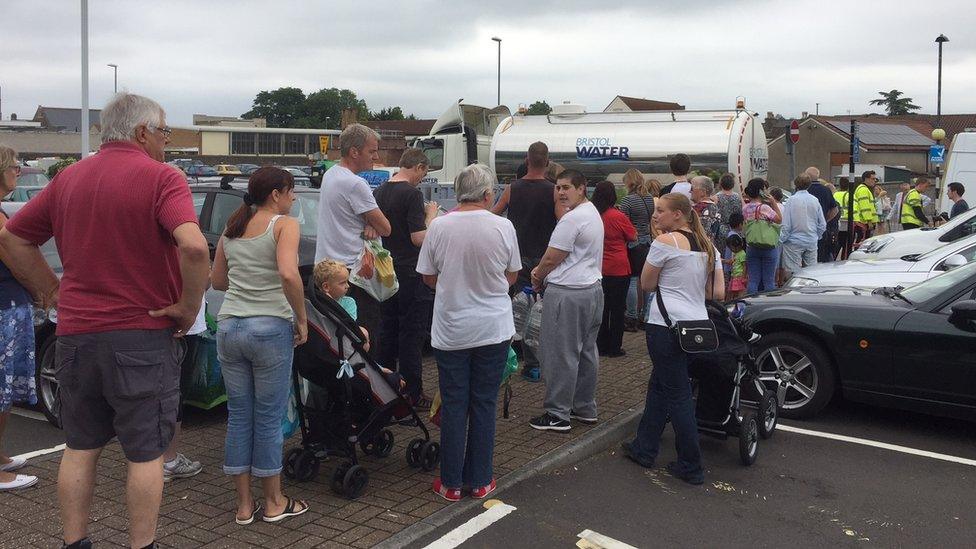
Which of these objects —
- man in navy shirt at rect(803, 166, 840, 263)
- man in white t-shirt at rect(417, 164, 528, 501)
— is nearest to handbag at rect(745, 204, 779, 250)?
man in navy shirt at rect(803, 166, 840, 263)

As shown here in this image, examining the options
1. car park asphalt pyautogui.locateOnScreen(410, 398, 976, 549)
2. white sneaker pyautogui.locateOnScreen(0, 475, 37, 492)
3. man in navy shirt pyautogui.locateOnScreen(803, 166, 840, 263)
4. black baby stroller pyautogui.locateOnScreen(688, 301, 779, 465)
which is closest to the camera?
car park asphalt pyautogui.locateOnScreen(410, 398, 976, 549)

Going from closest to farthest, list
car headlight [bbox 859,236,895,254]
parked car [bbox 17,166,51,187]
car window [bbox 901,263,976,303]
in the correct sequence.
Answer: car window [bbox 901,263,976,303] → car headlight [bbox 859,236,895,254] → parked car [bbox 17,166,51,187]

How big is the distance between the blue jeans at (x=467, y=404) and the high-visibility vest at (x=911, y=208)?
49.0 ft

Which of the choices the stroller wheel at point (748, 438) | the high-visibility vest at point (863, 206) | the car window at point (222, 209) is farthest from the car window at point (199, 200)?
the high-visibility vest at point (863, 206)

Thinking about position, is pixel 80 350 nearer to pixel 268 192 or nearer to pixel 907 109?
pixel 268 192

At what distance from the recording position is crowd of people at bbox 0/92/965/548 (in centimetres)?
347

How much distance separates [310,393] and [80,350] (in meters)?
1.63

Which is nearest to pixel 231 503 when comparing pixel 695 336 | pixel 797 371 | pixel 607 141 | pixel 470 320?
pixel 470 320

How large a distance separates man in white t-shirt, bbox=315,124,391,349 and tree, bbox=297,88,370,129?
374ft

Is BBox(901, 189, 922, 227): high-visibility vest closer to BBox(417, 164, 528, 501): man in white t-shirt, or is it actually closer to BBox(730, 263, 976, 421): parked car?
BBox(730, 263, 976, 421): parked car

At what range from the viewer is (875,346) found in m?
6.32

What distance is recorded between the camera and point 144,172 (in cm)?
347

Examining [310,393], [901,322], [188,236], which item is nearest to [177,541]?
[310,393]

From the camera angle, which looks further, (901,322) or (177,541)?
(901,322)
